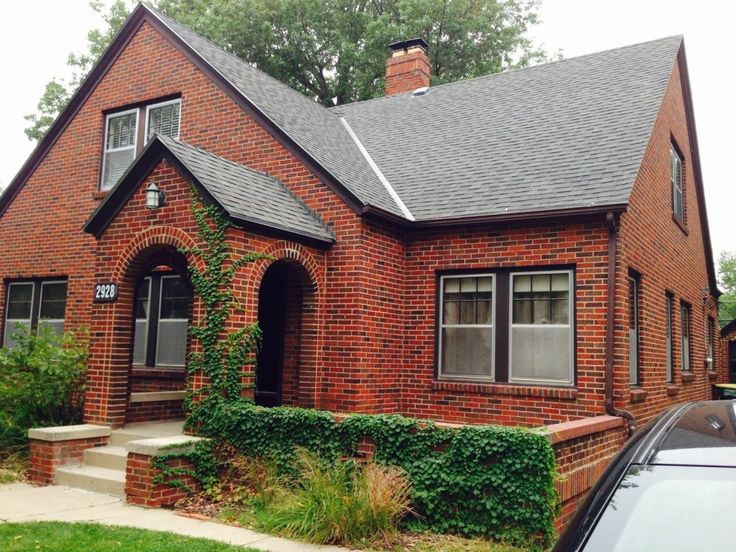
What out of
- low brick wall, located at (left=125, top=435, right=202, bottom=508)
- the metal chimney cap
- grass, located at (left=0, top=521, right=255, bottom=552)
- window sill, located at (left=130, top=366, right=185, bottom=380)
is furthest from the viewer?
the metal chimney cap

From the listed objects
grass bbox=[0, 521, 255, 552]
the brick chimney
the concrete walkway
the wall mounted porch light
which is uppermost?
the brick chimney

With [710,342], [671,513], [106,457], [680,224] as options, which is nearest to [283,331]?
[106,457]

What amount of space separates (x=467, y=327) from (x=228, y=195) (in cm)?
401

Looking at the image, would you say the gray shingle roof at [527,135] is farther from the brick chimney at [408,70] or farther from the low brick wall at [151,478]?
the low brick wall at [151,478]

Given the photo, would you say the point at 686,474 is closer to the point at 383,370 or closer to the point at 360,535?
the point at 360,535

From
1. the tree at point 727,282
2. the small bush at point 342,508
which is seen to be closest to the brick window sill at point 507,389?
the small bush at point 342,508

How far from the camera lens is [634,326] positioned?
32.8 feet

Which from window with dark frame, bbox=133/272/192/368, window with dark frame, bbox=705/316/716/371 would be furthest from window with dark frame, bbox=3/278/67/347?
window with dark frame, bbox=705/316/716/371

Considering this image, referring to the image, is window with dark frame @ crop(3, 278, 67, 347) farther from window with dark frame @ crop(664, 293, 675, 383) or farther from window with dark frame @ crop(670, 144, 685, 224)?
window with dark frame @ crop(670, 144, 685, 224)

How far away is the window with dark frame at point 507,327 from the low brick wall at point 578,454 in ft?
4.71

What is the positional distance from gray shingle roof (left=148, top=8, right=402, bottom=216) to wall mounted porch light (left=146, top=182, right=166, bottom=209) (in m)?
2.38

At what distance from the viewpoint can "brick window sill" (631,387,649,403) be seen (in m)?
9.11

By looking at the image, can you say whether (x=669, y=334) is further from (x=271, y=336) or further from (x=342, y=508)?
(x=342, y=508)

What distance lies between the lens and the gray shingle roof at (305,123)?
10314 mm
